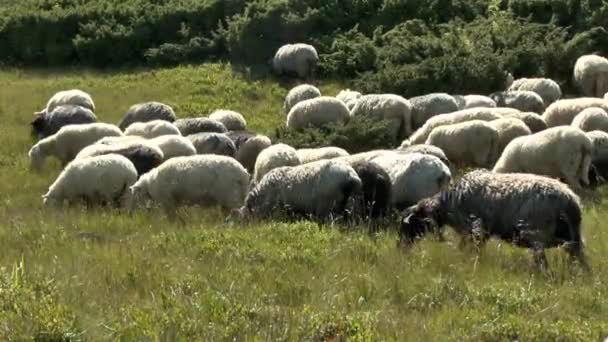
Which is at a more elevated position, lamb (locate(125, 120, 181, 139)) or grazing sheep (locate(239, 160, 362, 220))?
grazing sheep (locate(239, 160, 362, 220))

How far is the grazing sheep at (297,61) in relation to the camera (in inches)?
1014

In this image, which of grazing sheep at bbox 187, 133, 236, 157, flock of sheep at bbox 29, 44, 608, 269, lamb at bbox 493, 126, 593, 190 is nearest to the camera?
flock of sheep at bbox 29, 44, 608, 269

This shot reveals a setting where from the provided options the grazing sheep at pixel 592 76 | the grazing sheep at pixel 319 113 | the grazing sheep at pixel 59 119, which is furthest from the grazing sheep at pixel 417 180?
the grazing sheep at pixel 592 76

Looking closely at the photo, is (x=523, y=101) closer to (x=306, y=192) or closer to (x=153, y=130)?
(x=153, y=130)

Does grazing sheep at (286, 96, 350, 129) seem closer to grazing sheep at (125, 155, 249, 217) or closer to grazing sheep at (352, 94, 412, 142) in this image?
grazing sheep at (352, 94, 412, 142)

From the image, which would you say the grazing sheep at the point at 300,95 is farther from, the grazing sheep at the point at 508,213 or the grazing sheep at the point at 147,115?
the grazing sheep at the point at 508,213

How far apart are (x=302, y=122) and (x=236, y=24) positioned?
10.5 m

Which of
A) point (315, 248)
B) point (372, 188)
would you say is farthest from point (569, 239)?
point (372, 188)

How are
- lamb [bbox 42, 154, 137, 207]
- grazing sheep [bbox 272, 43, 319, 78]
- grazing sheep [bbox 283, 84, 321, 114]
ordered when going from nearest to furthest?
lamb [bbox 42, 154, 137, 207] → grazing sheep [bbox 283, 84, 321, 114] → grazing sheep [bbox 272, 43, 319, 78]

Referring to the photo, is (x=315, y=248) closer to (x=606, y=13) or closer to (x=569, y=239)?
(x=569, y=239)

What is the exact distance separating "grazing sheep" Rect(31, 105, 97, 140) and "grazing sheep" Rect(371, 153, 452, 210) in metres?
9.31

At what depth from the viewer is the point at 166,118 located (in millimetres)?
19641

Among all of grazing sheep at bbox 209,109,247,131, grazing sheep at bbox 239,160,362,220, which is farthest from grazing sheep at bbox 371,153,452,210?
grazing sheep at bbox 209,109,247,131

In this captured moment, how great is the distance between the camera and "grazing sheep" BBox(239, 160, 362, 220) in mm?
11844
